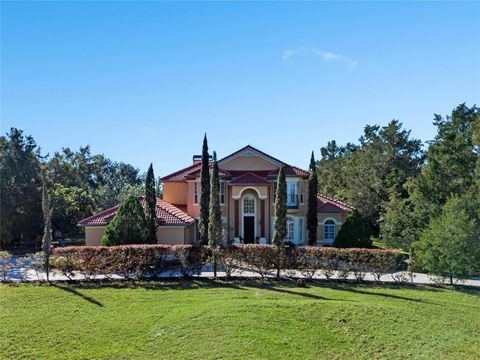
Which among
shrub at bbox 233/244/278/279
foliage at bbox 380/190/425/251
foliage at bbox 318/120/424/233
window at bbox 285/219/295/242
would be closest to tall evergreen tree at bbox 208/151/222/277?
shrub at bbox 233/244/278/279

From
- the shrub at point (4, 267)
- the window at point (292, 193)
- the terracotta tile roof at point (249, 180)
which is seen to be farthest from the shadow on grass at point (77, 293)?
the window at point (292, 193)

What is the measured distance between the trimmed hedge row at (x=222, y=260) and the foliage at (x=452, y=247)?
1.94 metres

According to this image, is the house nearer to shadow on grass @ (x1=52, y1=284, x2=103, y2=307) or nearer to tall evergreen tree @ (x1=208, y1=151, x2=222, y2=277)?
tall evergreen tree @ (x1=208, y1=151, x2=222, y2=277)

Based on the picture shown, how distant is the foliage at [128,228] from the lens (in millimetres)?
26188

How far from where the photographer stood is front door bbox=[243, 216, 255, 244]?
122ft

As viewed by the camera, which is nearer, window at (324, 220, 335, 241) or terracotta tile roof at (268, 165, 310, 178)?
terracotta tile roof at (268, 165, 310, 178)

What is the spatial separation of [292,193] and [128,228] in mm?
16358

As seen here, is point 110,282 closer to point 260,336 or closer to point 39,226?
point 260,336

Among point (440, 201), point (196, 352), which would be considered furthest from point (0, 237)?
point (440, 201)

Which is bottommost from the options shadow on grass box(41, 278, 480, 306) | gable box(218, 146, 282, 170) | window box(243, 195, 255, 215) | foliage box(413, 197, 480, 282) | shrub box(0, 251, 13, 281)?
shadow on grass box(41, 278, 480, 306)

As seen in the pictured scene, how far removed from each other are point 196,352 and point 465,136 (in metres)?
26.1

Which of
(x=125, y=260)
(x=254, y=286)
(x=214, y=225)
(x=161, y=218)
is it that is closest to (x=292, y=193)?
(x=161, y=218)

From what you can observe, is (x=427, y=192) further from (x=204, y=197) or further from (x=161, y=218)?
Answer: (x=161, y=218)

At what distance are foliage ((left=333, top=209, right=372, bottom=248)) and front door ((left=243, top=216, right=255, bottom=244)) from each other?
7925mm
